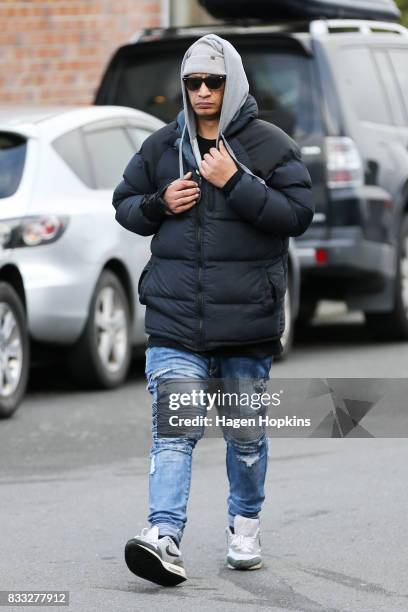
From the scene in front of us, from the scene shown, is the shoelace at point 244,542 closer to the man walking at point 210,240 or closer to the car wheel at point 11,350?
the man walking at point 210,240

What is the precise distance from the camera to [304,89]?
12.2 meters

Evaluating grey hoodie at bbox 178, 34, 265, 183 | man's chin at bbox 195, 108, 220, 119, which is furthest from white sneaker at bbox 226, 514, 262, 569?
man's chin at bbox 195, 108, 220, 119

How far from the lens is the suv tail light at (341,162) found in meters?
12.1

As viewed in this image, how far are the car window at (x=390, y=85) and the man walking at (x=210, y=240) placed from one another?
701 centimetres

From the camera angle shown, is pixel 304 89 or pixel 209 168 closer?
pixel 209 168

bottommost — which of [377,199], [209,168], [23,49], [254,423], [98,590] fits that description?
[98,590]

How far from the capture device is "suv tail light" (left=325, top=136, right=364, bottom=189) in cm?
1213

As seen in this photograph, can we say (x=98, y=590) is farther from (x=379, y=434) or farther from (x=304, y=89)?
(x=304, y=89)

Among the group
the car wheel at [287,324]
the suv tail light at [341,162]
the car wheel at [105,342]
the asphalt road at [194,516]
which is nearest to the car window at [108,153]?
the car wheel at [105,342]

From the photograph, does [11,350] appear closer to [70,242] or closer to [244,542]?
[70,242]

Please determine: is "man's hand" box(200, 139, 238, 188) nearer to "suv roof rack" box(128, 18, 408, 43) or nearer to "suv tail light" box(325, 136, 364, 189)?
"suv tail light" box(325, 136, 364, 189)

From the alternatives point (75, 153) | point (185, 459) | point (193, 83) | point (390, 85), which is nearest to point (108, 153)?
point (75, 153)

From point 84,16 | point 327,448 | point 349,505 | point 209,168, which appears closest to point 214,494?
point 349,505

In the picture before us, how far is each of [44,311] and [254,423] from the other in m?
4.04
